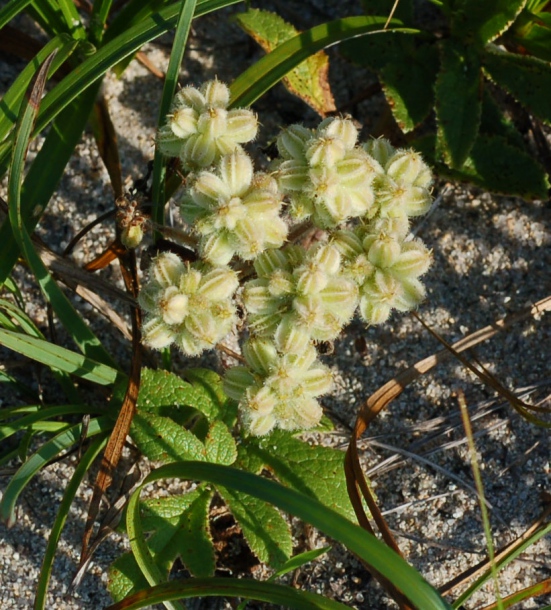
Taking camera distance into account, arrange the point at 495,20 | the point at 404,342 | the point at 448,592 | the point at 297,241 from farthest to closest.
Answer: the point at 404,342, the point at 495,20, the point at 448,592, the point at 297,241

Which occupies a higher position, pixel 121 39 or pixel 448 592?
pixel 121 39

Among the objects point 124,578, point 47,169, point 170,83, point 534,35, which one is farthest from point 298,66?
point 124,578

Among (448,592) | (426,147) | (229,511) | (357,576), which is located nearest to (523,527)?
(448,592)

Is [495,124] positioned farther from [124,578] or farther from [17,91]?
[124,578]

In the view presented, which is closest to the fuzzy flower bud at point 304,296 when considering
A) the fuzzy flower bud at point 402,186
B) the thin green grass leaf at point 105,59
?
the fuzzy flower bud at point 402,186

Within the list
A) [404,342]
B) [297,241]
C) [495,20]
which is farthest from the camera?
[404,342]

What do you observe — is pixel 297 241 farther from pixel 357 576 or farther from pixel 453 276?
pixel 357 576

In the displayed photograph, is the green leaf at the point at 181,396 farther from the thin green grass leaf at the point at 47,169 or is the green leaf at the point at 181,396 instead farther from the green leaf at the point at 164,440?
the thin green grass leaf at the point at 47,169
